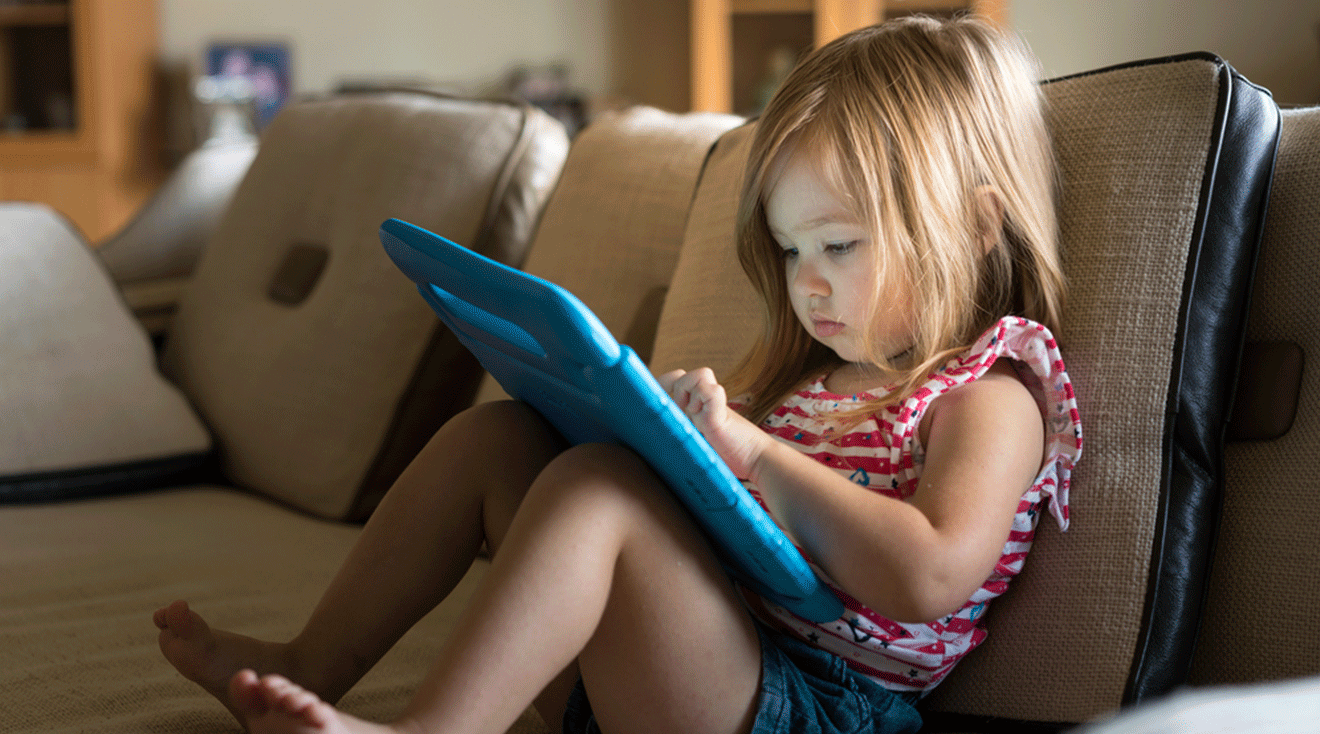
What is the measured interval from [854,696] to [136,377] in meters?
1.11

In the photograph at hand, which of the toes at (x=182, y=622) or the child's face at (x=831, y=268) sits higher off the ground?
the child's face at (x=831, y=268)

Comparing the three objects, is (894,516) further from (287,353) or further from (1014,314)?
(287,353)

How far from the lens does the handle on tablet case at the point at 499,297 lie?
0.54m

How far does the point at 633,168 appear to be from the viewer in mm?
1192

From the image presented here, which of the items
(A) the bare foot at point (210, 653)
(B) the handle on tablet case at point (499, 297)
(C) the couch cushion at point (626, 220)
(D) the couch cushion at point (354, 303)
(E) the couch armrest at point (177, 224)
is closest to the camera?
(B) the handle on tablet case at point (499, 297)

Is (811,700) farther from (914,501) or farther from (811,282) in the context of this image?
(811,282)

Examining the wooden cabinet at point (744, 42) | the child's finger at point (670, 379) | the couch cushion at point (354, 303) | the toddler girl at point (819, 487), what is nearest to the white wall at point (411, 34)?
the wooden cabinet at point (744, 42)

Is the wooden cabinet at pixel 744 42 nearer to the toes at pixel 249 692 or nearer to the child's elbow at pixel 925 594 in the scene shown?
the child's elbow at pixel 925 594

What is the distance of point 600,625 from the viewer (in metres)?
0.66

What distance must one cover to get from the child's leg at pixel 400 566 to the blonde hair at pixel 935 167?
269 mm

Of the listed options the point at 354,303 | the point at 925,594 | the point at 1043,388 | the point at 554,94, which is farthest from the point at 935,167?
the point at 554,94

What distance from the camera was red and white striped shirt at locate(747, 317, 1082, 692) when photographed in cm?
74

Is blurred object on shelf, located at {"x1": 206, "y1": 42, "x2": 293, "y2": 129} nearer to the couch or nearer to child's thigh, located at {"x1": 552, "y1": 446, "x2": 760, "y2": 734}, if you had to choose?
the couch

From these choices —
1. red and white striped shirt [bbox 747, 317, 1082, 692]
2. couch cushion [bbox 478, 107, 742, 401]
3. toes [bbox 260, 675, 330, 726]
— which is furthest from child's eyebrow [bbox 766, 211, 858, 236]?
toes [bbox 260, 675, 330, 726]
